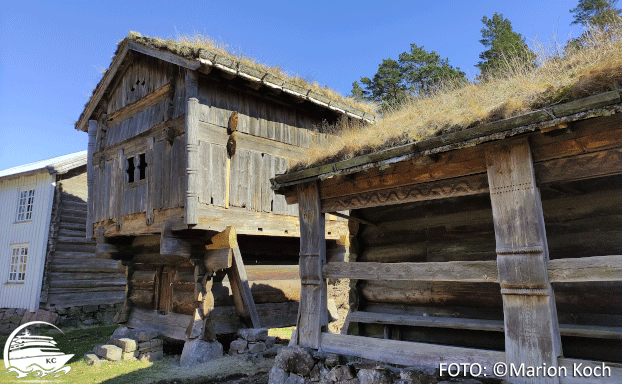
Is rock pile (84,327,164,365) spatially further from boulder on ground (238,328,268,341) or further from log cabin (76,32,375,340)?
boulder on ground (238,328,268,341)

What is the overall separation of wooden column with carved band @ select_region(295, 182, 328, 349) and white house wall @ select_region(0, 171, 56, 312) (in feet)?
44.9

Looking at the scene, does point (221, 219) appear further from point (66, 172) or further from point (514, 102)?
point (66, 172)

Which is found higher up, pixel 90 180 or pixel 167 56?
pixel 167 56

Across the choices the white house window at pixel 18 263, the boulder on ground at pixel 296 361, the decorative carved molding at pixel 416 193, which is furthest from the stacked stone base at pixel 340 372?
the white house window at pixel 18 263

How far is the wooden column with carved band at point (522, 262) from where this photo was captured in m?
4.11

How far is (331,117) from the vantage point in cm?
1203

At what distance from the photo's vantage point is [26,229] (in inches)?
666

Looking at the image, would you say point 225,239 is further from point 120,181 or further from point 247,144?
point 120,181

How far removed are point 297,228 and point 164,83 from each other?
4.71 meters

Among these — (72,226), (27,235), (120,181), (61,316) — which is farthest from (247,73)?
(27,235)

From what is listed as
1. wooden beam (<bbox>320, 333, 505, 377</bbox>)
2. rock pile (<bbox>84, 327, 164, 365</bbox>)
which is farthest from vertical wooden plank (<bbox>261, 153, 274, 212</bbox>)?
wooden beam (<bbox>320, 333, 505, 377</bbox>)

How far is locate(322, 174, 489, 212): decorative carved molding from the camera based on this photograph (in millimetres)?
4910

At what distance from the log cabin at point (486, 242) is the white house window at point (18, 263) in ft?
49.0

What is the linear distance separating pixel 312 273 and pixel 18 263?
15869 millimetres
